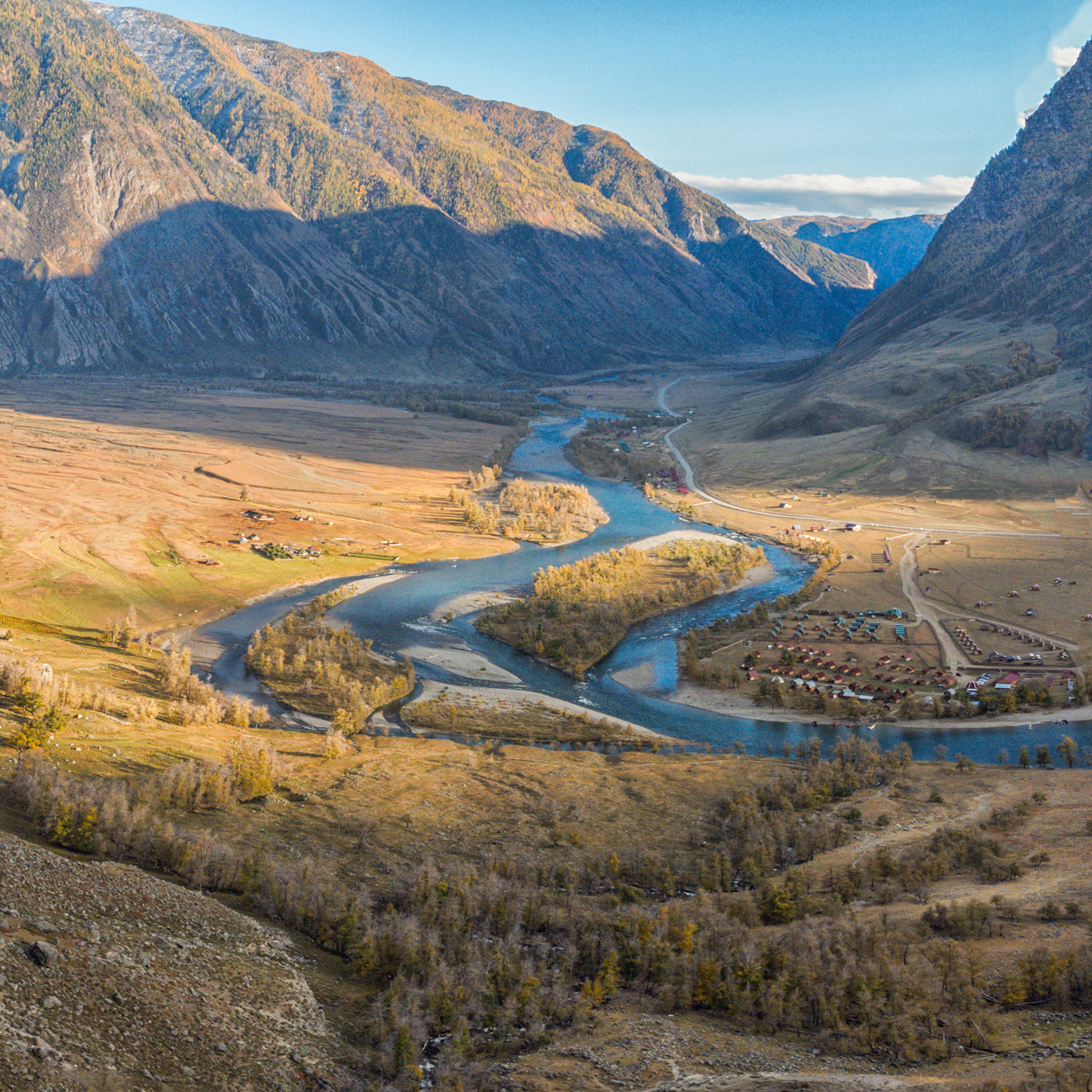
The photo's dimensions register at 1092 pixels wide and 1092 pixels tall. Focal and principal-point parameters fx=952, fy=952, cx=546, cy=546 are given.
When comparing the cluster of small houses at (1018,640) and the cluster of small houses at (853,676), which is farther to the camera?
the cluster of small houses at (1018,640)

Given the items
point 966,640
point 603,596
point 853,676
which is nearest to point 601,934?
point 853,676

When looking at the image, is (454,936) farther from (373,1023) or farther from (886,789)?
(886,789)

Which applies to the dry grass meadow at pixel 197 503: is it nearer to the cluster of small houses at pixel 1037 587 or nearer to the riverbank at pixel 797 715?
the riverbank at pixel 797 715

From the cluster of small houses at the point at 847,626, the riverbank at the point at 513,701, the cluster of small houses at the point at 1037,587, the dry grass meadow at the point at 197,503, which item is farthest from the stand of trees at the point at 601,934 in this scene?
the cluster of small houses at the point at 1037,587

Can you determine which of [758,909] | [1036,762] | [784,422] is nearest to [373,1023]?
[758,909]

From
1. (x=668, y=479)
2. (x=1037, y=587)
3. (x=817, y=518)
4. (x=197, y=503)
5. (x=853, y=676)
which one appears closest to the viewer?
(x=853, y=676)

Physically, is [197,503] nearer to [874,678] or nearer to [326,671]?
[326,671]
